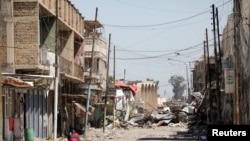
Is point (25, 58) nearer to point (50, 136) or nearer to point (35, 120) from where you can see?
point (35, 120)

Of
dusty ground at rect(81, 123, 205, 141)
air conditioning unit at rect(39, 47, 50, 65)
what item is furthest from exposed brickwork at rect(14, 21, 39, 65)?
dusty ground at rect(81, 123, 205, 141)

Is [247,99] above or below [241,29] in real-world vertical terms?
below

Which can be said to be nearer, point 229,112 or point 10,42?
point 10,42

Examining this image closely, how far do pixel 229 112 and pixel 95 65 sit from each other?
19.3 m

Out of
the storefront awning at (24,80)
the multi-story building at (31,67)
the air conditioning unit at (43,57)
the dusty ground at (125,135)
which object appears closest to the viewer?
the storefront awning at (24,80)

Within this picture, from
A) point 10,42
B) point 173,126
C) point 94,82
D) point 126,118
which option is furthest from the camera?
point 126,118

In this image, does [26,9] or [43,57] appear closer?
[26,9]

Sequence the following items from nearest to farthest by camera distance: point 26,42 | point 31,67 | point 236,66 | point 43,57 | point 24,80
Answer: point 236,66
point 24,80
point 31,67
point 26,42
point 43,57

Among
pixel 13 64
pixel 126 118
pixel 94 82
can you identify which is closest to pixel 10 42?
pixel 13 64

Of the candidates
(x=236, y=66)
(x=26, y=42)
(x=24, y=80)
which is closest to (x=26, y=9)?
(x=26, y=42)

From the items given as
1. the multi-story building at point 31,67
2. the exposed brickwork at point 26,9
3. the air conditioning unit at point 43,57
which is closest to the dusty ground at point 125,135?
the multi-story building at point 31,67

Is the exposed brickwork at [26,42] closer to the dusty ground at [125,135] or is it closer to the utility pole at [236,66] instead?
the dusty ground at [125,135]

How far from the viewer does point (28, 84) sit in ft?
80.5

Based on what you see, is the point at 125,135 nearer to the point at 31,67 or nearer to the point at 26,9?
the point at 31,67
